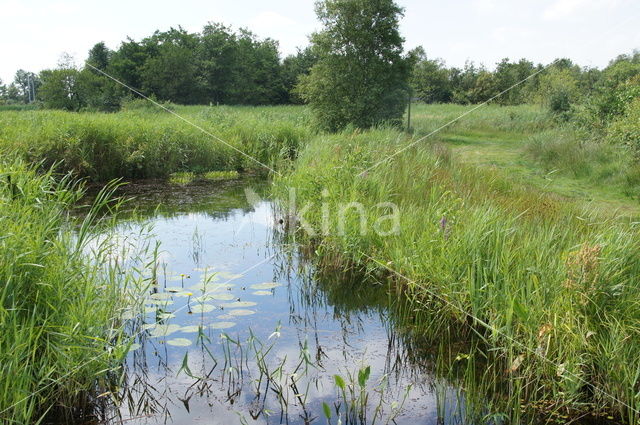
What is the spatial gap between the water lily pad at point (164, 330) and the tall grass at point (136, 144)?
5.57 meters

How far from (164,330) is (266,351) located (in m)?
0.93

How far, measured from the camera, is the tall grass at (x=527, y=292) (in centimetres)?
334

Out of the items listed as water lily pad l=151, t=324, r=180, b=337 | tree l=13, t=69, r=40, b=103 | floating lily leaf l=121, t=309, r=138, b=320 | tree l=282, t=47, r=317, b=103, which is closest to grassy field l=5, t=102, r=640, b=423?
floating lily leaf l=121, t=309, r=138, b=320

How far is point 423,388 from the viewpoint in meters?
3.64

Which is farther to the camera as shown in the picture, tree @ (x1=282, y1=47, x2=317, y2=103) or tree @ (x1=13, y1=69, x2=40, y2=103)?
tree @ (x1=13, y1=69, x2=40, y2=103)

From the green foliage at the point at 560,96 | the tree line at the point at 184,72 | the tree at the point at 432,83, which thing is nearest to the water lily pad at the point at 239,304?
the green foliage at the point at 560,96

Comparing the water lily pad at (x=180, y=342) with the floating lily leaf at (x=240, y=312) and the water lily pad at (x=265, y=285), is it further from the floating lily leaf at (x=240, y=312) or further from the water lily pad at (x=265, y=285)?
the water lily pad at (x=265, y=285)

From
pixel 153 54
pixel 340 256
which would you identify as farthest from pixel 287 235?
pixel 153 54

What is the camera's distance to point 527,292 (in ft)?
12.1

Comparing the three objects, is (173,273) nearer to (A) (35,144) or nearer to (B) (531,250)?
(B) (531,250)

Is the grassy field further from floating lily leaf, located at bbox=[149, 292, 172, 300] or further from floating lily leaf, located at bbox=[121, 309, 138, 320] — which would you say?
floating lily leaf, located at bbox=[149, 292, 172, 300]

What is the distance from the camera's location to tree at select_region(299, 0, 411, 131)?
682 inches

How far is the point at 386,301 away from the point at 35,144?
302 inches

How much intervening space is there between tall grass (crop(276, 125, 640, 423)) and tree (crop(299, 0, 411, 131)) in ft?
37.6
